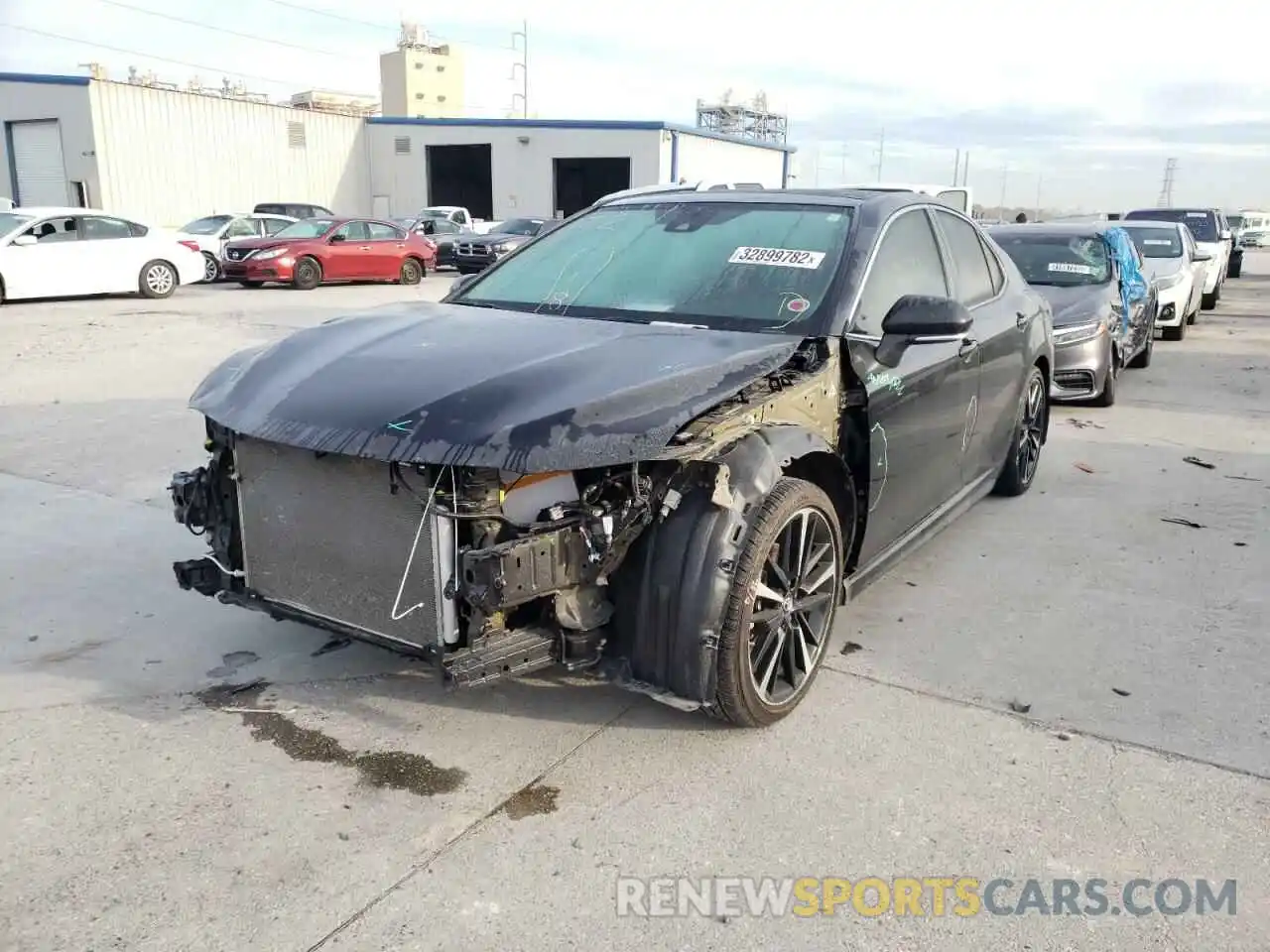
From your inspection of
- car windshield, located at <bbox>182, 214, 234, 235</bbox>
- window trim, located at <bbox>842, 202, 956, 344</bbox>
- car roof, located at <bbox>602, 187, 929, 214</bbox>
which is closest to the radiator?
window trim, located at <bbox>842, 202, 956, 344</bbox>

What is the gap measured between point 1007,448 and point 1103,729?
102 inches

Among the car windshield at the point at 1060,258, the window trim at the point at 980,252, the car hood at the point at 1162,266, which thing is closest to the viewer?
the window trim at the point at 980,252

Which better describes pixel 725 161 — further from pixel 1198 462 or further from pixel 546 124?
pixel 1198 462

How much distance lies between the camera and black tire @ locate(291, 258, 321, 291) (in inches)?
795

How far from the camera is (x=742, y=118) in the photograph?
7131 cm

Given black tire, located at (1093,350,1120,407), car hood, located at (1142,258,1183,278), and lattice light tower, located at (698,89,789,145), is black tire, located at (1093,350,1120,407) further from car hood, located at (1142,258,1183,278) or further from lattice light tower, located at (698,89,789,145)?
lattice light tower, located at (698,89,789,145)

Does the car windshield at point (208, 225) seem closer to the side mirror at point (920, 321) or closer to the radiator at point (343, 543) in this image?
the radiator at point (343, 543)

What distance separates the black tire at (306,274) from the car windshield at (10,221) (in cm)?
497

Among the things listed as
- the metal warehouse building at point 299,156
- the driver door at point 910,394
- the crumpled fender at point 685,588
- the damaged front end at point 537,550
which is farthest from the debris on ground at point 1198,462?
the metal warehouse building at point 299,156

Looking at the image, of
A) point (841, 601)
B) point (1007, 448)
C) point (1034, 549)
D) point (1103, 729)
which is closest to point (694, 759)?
point (841, 601)

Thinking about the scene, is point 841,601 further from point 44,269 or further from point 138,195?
point 138,195

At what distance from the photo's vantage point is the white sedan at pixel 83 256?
15773mm

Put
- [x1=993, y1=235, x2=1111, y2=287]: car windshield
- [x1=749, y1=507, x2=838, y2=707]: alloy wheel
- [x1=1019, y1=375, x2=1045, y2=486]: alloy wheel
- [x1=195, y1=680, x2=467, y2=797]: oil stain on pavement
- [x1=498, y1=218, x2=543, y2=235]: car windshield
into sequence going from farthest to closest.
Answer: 1. [x1=498, y1=218, x2=543, y2=235]: car windshield
2. [x1=993, y1=235, x2=1111, y2=287]: car windshield
3. [x1=1019, y1=375, x2=1045, y2=486]: alloy wheel
4. [x1=749, y1=507, x2=838, y2=707]: alloy wheel
5. [x1=195, y1=680, x2=467, y2=797]: oil stain on pavement

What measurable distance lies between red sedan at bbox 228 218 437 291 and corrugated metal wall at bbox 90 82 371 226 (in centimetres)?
1176
